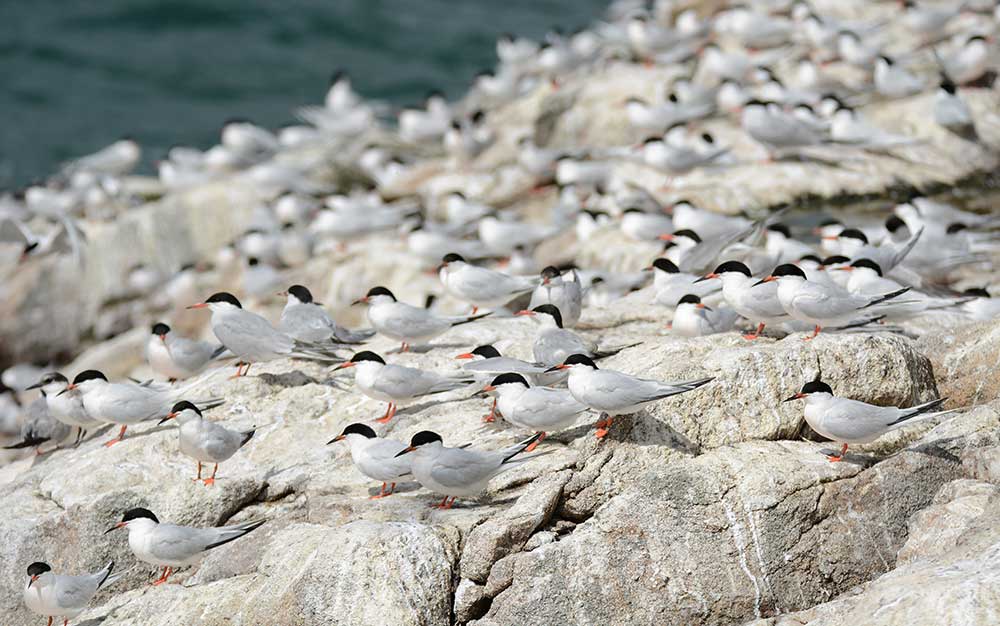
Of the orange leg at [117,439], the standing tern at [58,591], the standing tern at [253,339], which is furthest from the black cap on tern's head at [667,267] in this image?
the standing tern at [58,591]

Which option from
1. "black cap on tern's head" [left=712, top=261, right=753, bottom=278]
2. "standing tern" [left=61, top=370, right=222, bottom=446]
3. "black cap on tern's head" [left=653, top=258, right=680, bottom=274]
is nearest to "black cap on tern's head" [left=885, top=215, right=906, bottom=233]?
"black cap on tern's head" [left=653, top=258, right=680, bottom=274]

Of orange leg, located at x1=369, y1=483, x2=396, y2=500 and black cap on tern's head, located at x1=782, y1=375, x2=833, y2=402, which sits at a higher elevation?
black cap on tern's head, located at x1=782, y1=375, x2=833, y2=402

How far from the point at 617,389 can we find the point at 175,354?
3630 millimetres

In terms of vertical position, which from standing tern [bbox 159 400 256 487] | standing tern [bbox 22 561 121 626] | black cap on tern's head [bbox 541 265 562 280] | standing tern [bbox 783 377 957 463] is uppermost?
standing tern [bbox 783 377 957 463]

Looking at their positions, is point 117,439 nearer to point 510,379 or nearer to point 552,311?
point 510,379

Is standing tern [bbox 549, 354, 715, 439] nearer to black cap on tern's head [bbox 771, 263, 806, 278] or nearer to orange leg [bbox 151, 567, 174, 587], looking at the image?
black cap on tern's head [bbox 771, 263, 806, 278]

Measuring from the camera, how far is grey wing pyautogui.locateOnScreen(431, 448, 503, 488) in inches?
238

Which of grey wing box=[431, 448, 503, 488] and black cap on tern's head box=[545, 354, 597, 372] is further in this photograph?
black cap on tern's head box=[545, 354, 597, 372]

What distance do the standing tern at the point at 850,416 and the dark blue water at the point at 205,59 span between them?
21.5 meters

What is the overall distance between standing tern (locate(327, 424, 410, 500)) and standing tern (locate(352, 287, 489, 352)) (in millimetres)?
1533

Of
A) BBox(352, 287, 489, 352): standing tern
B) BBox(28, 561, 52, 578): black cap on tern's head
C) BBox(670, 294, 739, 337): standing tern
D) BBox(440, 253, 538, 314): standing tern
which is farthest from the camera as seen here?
Answer: BBox(440, 253, 538, 314): standing tern

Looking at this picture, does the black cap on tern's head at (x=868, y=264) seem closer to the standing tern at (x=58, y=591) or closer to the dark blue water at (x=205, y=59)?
the standing tern at (x=58, y=591)

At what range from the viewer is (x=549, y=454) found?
6320 mm

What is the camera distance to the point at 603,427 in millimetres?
6211
